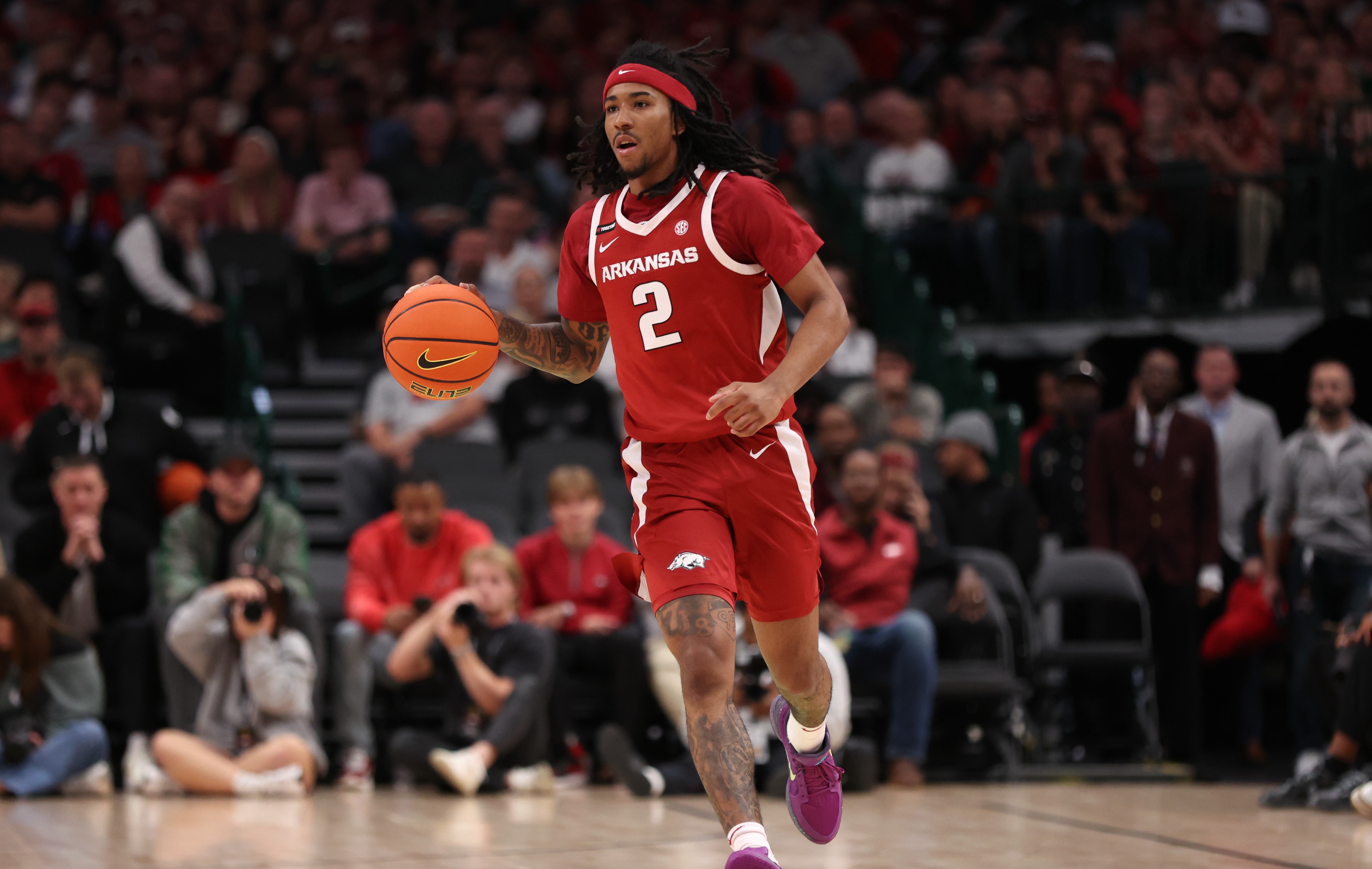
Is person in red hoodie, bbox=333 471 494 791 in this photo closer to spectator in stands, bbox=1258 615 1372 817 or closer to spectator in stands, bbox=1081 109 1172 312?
spectator in stands, bbox=1258 615 1372 817

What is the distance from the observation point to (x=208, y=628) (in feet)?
28.1

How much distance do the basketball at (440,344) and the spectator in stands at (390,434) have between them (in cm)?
533

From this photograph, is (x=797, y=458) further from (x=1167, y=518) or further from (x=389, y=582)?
(x=1167, y=518)

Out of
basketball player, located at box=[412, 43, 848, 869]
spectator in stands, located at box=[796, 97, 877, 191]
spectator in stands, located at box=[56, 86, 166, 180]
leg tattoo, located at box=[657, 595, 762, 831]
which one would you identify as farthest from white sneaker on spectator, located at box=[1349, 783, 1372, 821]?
spectator in stands, located at box=[56, 86, 166, 180]

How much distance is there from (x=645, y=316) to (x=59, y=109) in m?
11.4

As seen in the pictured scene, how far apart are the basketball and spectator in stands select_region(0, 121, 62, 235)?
8.26 m

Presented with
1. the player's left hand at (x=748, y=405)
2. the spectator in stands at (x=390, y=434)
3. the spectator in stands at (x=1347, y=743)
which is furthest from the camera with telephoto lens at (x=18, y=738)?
the spectator in stands at (x=1347, y=743)

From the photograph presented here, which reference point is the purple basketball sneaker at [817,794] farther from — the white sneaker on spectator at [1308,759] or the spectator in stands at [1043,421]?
the spectator in stands at [1043,421]

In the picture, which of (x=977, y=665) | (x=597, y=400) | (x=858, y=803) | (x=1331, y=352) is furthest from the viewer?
(x=1331, y=352)

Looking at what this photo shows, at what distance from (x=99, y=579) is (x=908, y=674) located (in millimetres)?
4436

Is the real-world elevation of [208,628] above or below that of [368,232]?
below

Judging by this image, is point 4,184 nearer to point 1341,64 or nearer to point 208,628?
point 208,628

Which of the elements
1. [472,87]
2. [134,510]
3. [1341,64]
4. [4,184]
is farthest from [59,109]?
[1341,64]

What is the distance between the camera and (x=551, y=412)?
35.6 ft
